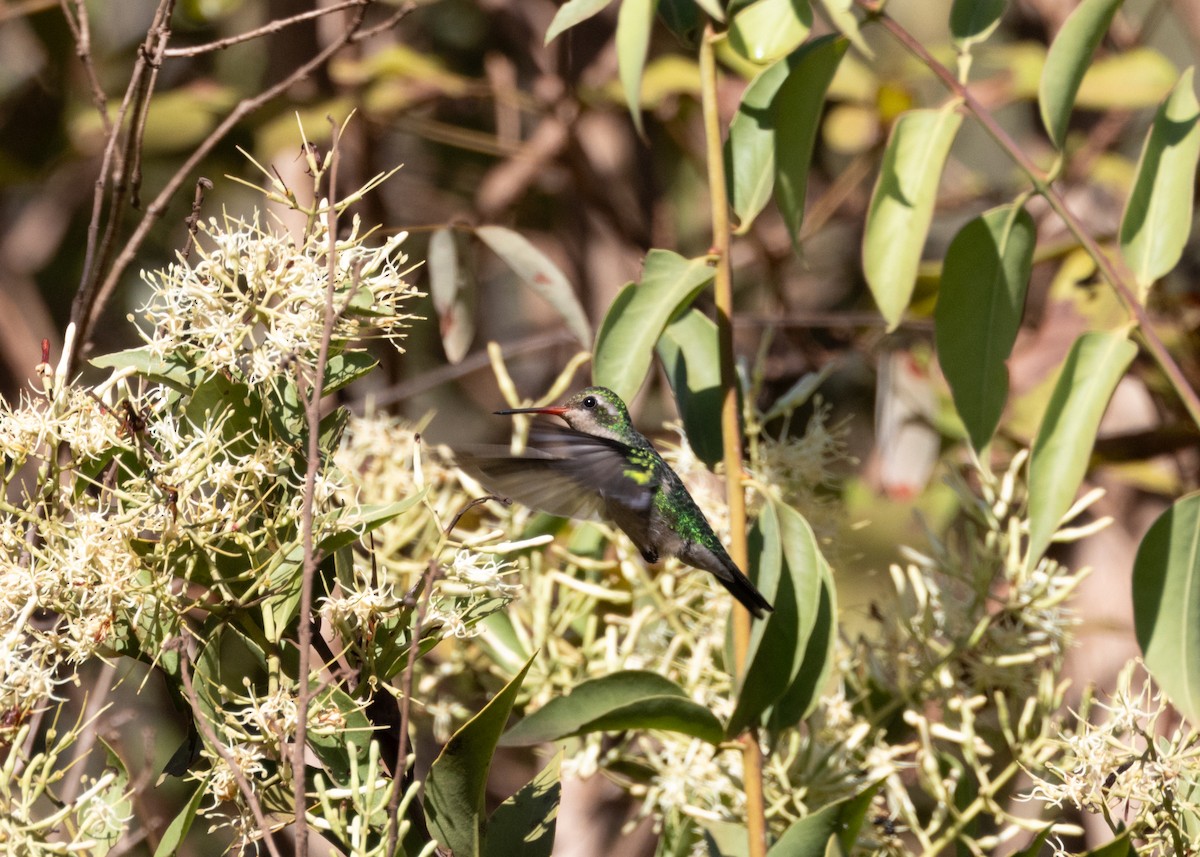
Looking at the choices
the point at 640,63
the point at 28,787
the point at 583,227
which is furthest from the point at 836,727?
the point at 583,227

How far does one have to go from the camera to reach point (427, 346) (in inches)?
100

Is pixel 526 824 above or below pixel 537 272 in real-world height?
below

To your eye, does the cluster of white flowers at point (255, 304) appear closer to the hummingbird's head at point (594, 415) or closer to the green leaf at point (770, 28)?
the green leaf at point (770, 28)

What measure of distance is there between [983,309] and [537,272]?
43cm

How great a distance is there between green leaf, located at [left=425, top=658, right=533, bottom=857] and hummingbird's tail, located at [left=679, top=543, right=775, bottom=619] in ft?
0.91

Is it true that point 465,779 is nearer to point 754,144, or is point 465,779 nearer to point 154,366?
point 154,366

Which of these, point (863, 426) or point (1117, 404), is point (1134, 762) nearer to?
point (1117, 404)

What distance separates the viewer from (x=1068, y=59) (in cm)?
94

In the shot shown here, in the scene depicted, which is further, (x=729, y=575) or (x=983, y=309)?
(x=729, y=575)

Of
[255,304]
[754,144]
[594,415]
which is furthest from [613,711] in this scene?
[594,415]

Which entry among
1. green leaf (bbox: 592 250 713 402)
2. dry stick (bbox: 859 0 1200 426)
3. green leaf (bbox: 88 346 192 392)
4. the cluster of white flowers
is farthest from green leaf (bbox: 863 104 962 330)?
green leaf (bbox: 88 346 192 392)

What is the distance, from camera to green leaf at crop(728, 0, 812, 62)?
92 centimetres

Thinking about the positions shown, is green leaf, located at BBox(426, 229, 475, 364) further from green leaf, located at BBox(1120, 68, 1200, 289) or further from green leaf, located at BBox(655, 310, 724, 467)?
green leaf, located at BBox(1120, 68, 1200, 289)

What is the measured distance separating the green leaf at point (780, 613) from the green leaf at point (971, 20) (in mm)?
402
